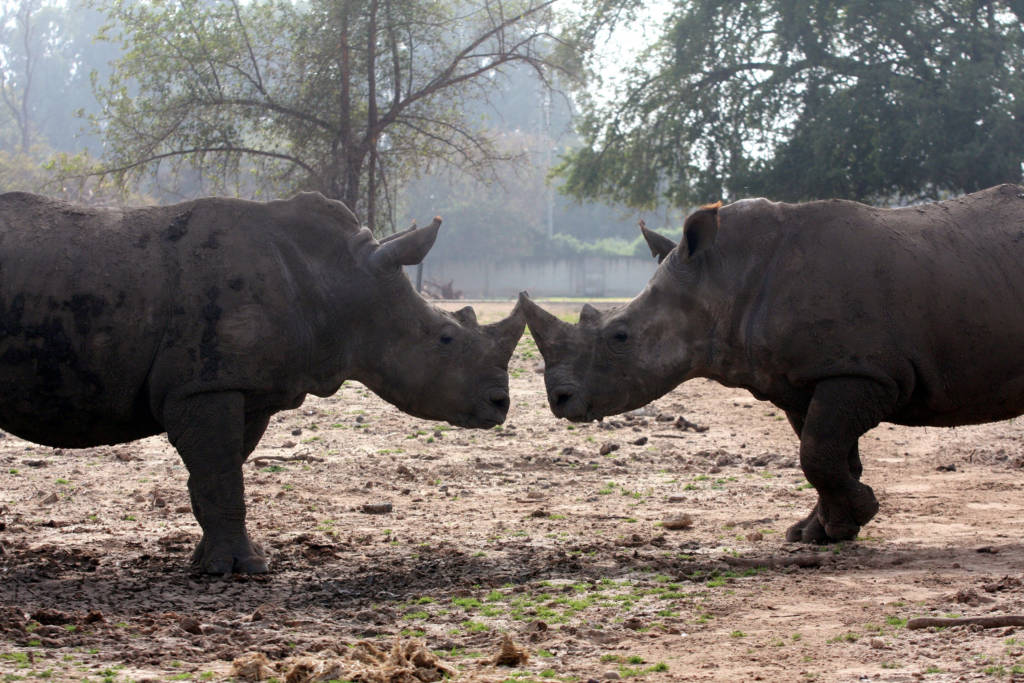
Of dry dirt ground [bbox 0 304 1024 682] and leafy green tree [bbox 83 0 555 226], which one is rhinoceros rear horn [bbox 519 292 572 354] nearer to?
dry dirt ground [bbox 0 304 1024 682]

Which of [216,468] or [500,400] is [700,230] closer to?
[500,400]

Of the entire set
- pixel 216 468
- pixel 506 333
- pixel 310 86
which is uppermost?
pixel 310 86

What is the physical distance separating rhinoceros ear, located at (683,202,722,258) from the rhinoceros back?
2.88 meters

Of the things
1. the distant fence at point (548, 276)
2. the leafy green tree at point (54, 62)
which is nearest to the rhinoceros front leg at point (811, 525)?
the distant fence at point (548, 276)

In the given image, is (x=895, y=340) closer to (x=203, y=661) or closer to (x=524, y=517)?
(x=524, y=517)

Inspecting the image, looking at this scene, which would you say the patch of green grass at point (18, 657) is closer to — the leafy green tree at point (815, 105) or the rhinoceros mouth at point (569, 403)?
the rhinoceros mouth at point (569, 403)

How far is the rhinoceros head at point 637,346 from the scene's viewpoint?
24.1ft

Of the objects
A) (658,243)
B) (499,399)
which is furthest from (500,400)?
(658,243)

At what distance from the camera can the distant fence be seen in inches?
2461

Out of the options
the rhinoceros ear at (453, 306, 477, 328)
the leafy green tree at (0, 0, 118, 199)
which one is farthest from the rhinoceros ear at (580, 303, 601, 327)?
the leafy green tree at (0, 0, 118, 199)

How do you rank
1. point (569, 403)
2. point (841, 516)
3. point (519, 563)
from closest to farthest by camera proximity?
point (519, 563), point (841, 516), point (569, 403)

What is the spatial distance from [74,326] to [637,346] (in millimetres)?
3067

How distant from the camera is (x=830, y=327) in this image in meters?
6.86

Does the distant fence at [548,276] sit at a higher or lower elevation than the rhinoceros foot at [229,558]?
higher
